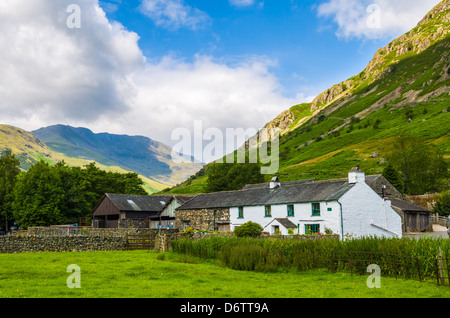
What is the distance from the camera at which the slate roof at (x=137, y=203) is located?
2504 inches

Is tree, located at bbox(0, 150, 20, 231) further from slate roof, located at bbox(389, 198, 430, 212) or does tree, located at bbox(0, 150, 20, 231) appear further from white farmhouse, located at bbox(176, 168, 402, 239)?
slate roof, located at bbox(389, 198, 430, 212)

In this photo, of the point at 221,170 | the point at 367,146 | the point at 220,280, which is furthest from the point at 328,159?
the point at 220,280

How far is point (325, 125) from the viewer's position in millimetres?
198875

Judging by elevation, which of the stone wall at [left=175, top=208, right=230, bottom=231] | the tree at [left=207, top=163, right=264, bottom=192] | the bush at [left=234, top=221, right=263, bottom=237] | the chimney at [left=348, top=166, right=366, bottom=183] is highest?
the tree at [left=207, top=163, right=264, bottom=192]

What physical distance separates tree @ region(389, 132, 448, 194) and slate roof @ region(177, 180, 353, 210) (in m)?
39.5

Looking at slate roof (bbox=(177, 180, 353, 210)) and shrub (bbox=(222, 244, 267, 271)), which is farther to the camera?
slate roof (bbox=(177, 180, 353, 210))

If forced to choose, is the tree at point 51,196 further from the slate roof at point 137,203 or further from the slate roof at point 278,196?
the slate roof at point 278,196

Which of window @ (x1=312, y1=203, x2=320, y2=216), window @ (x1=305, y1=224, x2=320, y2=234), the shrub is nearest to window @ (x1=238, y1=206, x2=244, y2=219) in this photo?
window @ (x1=305, y1=224, x2=320, y2=234)

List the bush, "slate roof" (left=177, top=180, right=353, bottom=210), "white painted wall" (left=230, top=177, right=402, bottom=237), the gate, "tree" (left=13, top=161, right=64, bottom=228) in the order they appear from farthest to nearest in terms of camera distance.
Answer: "tree" (left=13, top=161, right=64, bottom=228) < "slate roof" (left=177, top=180, right=353, bottom=210) < the gate < "white painted wall" (left=230, top=177, right=402, bottom=237) < the bush

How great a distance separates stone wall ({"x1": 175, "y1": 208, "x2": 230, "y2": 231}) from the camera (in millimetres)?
51138

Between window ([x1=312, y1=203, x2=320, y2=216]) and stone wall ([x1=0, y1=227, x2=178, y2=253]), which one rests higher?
window ([x1=312, y1=203, x2=320, y2=216])

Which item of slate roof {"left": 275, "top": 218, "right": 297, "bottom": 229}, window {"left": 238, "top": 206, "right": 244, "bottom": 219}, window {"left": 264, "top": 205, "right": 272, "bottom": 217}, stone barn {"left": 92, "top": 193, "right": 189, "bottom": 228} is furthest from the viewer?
stone barn {"left": 92, "top": 193, "right": 189, "bottom": 228}

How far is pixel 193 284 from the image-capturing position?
53.4 feet

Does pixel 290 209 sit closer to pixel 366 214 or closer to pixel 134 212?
pixel 366 214
